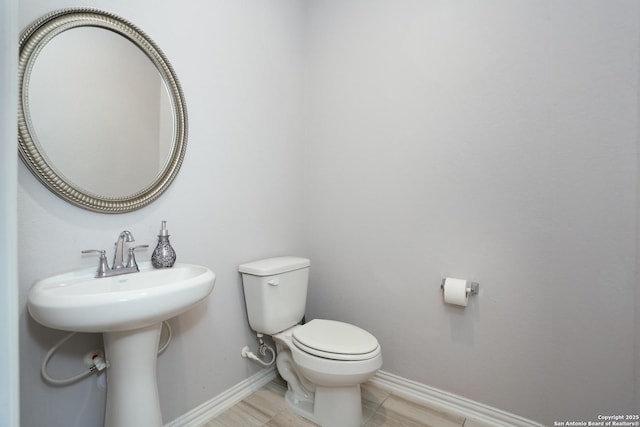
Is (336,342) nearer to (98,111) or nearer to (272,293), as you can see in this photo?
(272,293)

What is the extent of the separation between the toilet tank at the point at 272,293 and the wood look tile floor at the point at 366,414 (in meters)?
0.37

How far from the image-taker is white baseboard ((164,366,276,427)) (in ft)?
4.22

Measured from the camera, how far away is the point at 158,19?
1.17m

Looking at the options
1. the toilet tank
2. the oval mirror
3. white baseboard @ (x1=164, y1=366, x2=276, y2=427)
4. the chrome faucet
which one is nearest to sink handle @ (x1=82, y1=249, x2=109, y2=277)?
the chrome faucet

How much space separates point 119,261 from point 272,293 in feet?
2.29

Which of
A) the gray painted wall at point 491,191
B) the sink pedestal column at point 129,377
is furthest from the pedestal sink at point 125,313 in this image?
the gray painted wall at point 491,191

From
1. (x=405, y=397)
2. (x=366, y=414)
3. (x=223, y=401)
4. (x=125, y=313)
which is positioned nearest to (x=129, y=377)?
(x=125, y=313)

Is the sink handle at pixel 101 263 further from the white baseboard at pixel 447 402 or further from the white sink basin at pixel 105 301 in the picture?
the white baseboard at pixel 447 402

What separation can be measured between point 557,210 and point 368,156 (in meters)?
0.93

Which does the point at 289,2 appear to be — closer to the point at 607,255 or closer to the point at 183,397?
the point at 607,255

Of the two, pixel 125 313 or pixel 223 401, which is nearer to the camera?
pixel 125 313

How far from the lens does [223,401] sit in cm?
142

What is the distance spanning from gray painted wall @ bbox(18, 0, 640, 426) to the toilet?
0.53 feet

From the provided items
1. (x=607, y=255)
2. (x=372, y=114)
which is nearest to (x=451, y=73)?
(x=372, y=114)
